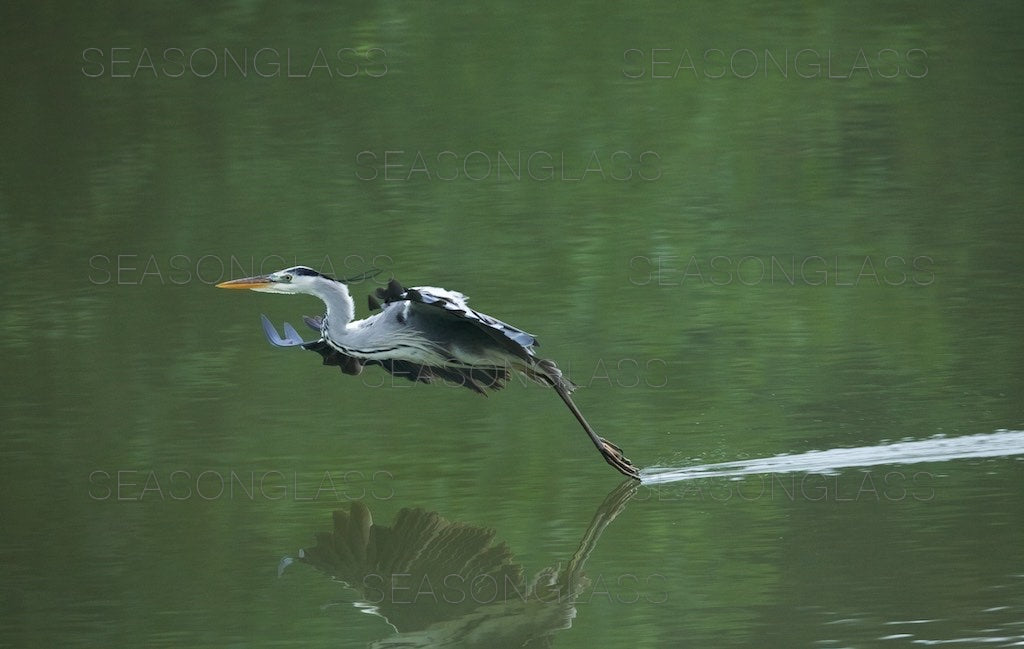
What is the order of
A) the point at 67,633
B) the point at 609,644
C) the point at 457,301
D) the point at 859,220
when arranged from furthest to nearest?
the point at 859,220 < the point at 457,301 < the point at 67,633 < the point at 609,644

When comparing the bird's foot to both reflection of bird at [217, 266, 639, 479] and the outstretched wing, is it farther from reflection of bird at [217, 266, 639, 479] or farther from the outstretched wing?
the outstretched wing

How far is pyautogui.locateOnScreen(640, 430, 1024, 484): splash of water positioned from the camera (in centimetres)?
699

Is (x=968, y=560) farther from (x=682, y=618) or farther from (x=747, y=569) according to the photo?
(x=682, y=618)

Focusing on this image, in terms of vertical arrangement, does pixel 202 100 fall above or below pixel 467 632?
above

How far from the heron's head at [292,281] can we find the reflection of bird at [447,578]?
3.40 feet

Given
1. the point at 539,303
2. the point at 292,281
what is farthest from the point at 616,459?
the point at 539,303

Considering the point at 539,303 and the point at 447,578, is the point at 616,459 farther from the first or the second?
the point at 539,303

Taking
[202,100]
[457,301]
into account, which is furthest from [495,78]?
[457,301]

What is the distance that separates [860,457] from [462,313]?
2054mm

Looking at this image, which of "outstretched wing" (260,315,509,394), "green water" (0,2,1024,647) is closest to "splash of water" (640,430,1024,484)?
"green water" (0,2,1024,647)

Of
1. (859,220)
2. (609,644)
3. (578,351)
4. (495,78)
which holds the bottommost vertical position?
(609,644)

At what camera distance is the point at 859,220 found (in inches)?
424

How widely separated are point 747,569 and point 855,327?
139 inches

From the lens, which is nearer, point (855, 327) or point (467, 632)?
point (467, 632)
